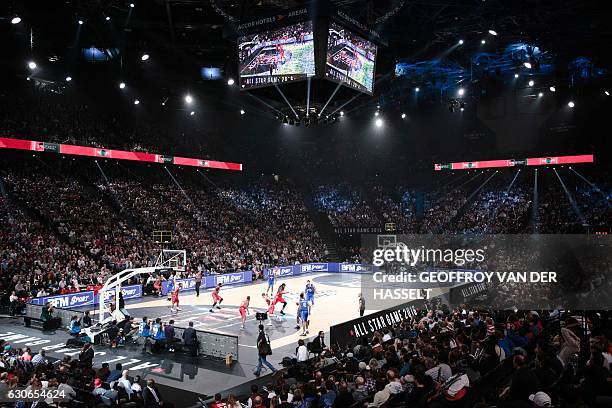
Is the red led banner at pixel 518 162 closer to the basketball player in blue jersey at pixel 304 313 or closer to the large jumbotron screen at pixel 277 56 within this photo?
the basketball player in blue jersey at pixel 304 313

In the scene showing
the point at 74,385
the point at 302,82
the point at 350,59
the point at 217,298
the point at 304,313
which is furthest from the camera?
the point at 217,298

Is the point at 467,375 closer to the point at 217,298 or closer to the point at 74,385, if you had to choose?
the point at 74,385

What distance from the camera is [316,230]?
159 feet

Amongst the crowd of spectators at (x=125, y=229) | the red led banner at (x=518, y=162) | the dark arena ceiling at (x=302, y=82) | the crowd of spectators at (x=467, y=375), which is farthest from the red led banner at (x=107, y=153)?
the crowd of spectators at (x=467, y=375)

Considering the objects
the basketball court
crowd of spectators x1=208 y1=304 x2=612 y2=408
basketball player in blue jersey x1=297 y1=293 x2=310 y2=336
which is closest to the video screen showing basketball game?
crowd of spectators x1=208 y1=304 x2=612 y2=408

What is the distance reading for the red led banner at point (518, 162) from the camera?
40.5 meters

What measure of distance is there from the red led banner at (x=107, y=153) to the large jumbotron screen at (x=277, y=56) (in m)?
A: 22.8

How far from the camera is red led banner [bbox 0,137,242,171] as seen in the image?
3079 centimetres

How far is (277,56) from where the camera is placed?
14.1 metres

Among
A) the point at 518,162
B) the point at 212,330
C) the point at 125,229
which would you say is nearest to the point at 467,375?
the point at 212,330

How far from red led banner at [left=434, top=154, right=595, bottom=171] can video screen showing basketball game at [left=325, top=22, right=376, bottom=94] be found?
3253 centimetres

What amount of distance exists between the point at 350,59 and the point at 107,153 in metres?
27.3

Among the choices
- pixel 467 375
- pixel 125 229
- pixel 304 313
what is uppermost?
pixel 125 229

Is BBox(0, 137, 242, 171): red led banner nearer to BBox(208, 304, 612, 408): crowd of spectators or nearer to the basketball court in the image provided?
the basketball court
